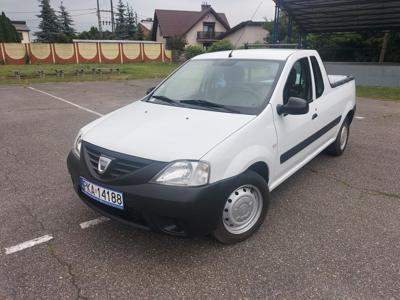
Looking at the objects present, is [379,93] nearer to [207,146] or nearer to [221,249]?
[221,249]

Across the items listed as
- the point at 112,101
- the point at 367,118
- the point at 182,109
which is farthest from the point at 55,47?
the point at 182,109

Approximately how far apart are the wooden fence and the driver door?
33817 mm

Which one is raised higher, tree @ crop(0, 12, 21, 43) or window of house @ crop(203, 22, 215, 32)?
window of house @ crop(203, 22, 215, 32)

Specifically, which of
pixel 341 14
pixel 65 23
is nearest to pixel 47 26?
pixel 65 23

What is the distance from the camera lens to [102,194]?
267 cm

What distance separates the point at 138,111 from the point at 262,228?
1.75 meters

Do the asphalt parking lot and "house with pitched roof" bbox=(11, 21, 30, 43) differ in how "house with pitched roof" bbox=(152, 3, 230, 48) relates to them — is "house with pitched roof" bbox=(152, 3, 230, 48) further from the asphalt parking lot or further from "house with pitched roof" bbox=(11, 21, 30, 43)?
the asphalt parking lot

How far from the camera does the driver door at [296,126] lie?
3.32 meters

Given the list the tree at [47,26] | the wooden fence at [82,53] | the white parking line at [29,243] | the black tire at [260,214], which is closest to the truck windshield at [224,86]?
the black tire at [260,214]

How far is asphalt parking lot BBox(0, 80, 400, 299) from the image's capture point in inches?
95.7

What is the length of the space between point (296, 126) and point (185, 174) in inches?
64.2

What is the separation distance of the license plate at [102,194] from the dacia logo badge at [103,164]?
133mm

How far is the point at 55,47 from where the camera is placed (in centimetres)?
3284

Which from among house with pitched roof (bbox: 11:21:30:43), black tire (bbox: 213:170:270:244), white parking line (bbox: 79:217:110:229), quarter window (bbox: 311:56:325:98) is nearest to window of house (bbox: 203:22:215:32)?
house with pitched roof (bbox: 11:21:30:43)
